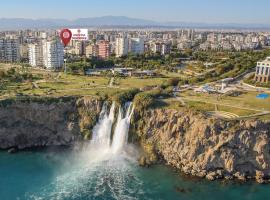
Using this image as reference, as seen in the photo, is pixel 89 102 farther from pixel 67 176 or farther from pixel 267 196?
pixel 267 196

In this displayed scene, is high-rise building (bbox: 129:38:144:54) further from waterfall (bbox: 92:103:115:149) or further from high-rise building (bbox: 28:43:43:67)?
waterfall (bbox: 92:103:115:149)

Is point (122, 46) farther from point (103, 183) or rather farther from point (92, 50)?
point (103, 183)

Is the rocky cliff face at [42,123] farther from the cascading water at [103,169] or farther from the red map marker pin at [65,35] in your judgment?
the red map marker pin at [65,35]

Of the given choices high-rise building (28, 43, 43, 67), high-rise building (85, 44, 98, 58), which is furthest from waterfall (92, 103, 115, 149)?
high-rise building (85, 44, 98, 58)

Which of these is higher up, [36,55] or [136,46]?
[136,46]

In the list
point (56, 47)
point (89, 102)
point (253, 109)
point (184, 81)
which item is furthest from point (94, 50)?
point (253, 109)

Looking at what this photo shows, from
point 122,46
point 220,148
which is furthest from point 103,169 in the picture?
point 122,46
